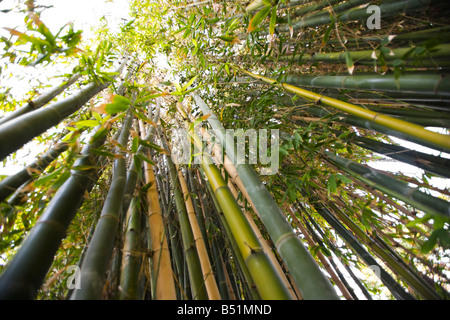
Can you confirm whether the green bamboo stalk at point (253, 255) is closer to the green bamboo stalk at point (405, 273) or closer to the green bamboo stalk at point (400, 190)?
the green bamboo stalk at point (400, 190)

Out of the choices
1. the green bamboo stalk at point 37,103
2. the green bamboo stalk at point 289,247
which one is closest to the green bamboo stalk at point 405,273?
the green bamboo stalk at point 289,247

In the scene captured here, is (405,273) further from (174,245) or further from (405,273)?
(174,245)

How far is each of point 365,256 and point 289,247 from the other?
1.03 metres

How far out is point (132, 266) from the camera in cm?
79

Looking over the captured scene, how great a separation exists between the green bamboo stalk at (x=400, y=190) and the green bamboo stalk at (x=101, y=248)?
1232 millimetres

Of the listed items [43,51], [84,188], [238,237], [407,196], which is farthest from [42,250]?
[407,196]

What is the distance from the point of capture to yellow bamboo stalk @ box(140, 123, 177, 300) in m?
0.76

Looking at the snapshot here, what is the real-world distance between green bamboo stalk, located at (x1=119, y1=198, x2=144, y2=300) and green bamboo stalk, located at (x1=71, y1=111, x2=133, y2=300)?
75mm

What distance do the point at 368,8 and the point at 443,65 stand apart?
47 cm

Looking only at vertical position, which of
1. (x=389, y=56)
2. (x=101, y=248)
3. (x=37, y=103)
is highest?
(x=389, y=56)

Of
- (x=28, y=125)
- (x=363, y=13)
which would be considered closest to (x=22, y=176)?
(x=28, y=125)

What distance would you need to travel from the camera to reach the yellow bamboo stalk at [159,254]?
2.48 ft

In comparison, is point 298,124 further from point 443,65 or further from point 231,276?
point 231,276

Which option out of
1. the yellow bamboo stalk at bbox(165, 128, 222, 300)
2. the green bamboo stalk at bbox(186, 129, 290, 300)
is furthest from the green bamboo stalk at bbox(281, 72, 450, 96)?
the yellow bamboo stalk at bbox(165, 128, 222, 300)
